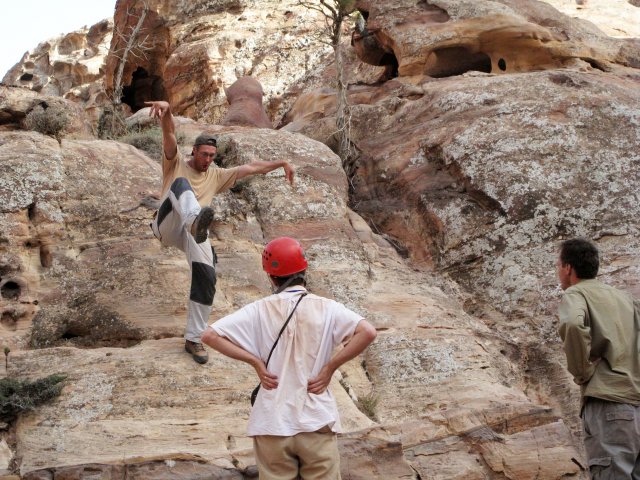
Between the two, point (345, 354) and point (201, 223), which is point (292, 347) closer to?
point (345, 354)

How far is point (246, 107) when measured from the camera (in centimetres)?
1527

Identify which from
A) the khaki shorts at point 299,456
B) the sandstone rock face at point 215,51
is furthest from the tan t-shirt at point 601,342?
the sandstone rock face at point 215,51

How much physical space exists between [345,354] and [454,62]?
11.7 meters

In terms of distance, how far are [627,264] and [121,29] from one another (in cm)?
1686

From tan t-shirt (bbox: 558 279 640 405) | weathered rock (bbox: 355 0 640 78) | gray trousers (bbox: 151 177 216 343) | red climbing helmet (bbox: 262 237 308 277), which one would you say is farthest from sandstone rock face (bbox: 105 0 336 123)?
red climbing helmet (bbox: 262 237 308 277)

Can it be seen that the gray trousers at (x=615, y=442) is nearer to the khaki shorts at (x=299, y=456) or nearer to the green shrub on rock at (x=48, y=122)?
the khaki shorts at (x=299, y=456)

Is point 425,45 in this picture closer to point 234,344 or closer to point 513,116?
point 513,116

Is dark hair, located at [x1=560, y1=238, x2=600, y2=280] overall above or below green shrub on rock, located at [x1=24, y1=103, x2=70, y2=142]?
above

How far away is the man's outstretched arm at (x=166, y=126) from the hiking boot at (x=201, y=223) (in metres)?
0.77

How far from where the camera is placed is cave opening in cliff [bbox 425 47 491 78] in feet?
52.1

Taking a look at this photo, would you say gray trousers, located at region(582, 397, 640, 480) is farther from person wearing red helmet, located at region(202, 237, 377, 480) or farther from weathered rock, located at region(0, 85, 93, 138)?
weathered rock, located at region(0, 85, 93, 138)

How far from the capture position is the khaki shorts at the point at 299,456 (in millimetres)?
5168

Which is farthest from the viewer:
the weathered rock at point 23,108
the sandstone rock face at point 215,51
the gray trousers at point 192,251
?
the sandstone rock face at point 215,51

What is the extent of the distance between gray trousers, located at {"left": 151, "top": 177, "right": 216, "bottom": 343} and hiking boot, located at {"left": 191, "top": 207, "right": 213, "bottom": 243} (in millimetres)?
201
